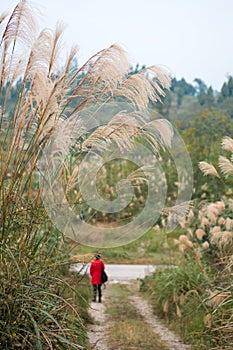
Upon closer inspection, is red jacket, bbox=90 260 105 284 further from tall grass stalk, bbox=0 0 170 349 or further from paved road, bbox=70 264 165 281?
tall grass stalk, bbox=0 0 170 349

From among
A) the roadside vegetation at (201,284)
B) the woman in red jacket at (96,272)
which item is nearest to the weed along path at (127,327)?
the roadside vegetation at (201,284)

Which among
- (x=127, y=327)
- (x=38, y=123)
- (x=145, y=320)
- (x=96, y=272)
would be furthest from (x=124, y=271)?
(x=38, y=123)

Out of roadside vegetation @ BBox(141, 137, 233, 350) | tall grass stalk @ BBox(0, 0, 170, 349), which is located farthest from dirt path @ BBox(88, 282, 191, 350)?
tall grass stalk @ BBox(0, 0, 170, 349)

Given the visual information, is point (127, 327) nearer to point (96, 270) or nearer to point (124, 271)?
point (96, 270)

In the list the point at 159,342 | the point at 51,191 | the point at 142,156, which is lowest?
the point at 159,342

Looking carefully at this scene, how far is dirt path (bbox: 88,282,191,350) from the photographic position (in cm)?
566

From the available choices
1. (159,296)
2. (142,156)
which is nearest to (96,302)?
(159,296)

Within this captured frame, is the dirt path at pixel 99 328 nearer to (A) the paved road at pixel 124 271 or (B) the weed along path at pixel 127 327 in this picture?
(B) the weed along path at pixel 127 327

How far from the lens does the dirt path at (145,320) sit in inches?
223

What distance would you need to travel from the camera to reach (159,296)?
721 cm

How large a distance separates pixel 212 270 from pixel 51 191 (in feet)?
12.5

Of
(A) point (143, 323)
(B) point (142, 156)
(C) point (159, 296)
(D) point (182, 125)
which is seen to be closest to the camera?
(A) point (143, 323)

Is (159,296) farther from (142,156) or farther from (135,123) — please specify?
(142,156)

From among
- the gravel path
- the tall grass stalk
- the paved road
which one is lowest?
the gravel path
